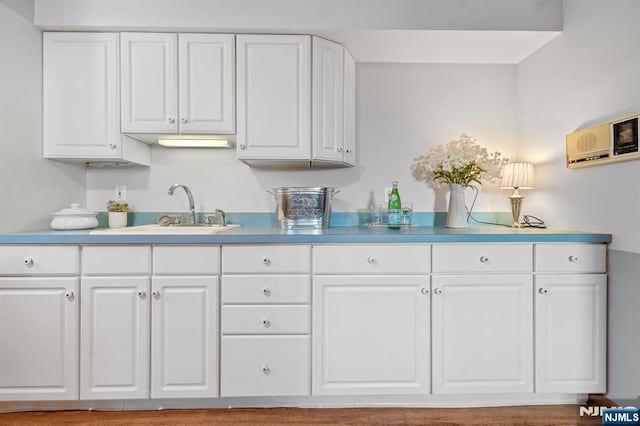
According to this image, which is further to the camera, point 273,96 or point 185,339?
point 273,96

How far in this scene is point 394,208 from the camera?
7.56 feet

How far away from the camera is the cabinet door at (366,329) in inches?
70.7

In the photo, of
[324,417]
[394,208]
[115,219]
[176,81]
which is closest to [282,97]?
[176,81]

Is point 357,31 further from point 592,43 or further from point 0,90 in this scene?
point 0,90

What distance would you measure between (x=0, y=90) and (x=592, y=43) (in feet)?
9.81

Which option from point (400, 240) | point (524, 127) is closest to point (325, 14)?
point (400, 240)

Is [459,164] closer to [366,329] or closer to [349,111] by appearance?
[349,111]

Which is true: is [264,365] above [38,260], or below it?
below

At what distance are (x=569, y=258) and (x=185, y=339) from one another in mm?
1942

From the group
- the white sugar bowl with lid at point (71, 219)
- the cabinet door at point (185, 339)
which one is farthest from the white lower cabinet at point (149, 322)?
the white sugar bowl with lid at point (71, 219)

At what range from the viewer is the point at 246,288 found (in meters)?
1.78

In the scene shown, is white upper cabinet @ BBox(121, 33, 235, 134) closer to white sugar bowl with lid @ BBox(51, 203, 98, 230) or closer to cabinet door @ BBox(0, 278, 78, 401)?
white sugar bowl with lid @ BBox(51, 203, 98, 230)

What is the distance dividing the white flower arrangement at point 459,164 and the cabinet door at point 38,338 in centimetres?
212

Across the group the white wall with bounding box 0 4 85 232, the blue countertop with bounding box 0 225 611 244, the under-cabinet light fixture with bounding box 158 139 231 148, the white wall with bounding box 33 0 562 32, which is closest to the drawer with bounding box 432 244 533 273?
the blue countertop with bounding box 0 225 611 244
